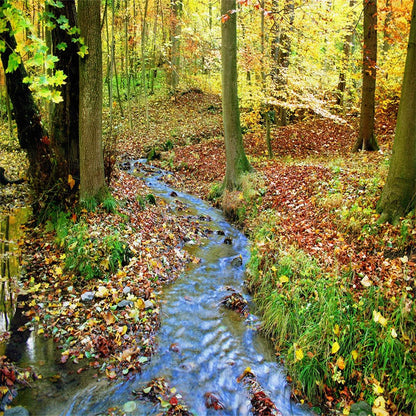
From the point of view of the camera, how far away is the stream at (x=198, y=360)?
4.05 metres

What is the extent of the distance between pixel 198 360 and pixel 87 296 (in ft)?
7.28

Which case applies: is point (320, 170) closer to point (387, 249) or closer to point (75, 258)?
point (387, 249)

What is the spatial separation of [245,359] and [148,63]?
95.4 ft

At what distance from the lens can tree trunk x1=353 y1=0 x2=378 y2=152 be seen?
10359 millimetres

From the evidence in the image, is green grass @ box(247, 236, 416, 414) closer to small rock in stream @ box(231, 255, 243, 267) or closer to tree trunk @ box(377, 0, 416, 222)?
tree trunk @ box(377, 0, 416, 222)

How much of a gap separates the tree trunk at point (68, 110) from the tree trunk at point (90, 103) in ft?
1.90

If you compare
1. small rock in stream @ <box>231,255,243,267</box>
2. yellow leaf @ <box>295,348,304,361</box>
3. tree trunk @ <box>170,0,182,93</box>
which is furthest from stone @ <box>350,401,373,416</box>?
tree trunk @ <box>170,0,182,93</box>

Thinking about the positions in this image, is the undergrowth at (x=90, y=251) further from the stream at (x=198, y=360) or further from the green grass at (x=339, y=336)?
the green grass at (x=339, y=336)

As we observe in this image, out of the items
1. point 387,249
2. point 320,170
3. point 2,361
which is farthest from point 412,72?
point 2,361

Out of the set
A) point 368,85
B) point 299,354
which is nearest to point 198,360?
point 299,354

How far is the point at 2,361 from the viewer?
165 inches

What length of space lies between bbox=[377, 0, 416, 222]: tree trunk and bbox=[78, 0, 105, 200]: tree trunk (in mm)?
5904

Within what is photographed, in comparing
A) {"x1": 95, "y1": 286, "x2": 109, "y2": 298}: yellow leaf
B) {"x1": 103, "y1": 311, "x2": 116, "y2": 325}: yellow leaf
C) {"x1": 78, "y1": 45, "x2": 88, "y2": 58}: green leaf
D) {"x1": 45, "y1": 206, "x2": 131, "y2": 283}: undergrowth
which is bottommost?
{"x1": 103, "y1": 311, "x2": 116, "y2": 325}: yellow leaf

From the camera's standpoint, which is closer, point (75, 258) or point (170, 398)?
point (170, 398)
